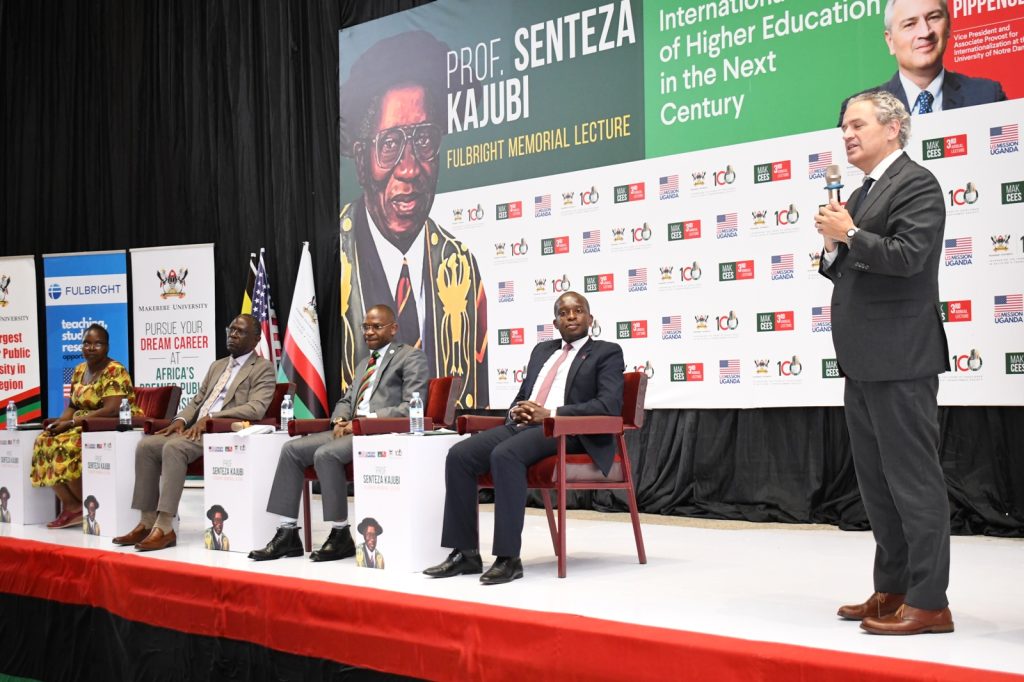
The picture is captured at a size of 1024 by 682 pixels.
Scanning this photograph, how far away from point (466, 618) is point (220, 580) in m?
1.12

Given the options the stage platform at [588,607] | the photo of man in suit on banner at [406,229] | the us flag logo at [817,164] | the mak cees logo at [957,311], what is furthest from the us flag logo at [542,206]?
the mak cees logo at [957,311]

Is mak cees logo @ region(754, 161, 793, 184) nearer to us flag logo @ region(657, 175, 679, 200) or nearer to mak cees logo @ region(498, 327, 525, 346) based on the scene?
us flag logo @ region(657, 175, 679, 200)

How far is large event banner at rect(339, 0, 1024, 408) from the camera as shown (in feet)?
15.9

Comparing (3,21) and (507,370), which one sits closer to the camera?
(507,370)

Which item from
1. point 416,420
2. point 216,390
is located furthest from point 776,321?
point 216,390

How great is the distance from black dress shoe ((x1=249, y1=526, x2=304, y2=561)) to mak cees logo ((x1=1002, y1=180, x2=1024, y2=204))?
3527mm

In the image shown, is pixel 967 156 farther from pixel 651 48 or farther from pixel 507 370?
pixel 507 370

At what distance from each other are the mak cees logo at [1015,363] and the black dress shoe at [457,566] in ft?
8.87

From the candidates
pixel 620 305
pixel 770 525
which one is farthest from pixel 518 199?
pixel 770 525

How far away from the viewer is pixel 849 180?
5.20 meters

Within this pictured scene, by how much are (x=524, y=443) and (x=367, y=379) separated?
1.11 metres

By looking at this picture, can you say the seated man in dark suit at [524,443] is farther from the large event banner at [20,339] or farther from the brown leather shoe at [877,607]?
the large event banner at [20,339]

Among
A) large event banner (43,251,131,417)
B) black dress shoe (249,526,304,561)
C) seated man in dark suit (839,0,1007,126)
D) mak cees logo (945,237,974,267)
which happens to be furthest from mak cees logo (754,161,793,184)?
large event banner (43,251,131,417)

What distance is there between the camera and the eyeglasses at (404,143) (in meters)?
7.04
